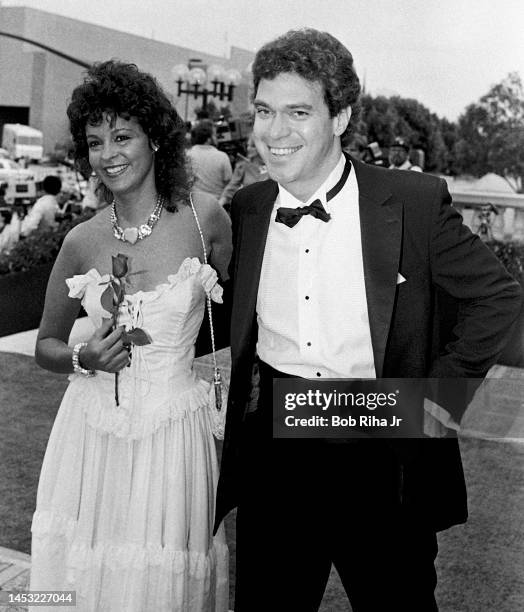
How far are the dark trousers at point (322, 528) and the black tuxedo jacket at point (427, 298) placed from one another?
0.23 ft

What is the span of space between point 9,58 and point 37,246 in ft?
49.9

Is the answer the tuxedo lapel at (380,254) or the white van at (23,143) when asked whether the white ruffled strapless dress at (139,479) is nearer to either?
the tuxedo lapel at (380,254)

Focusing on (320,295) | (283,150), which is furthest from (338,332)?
(283,150)

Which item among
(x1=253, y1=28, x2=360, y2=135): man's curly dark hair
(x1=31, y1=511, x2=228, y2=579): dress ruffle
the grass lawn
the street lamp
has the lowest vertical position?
the grass lawn

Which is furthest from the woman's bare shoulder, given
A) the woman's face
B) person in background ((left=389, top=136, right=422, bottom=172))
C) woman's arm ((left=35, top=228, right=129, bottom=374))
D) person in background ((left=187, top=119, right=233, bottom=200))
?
person in background ((left=389, top=136, right=422, bottom=172))

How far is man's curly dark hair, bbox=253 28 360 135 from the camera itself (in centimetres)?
161

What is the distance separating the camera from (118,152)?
2.08 metres

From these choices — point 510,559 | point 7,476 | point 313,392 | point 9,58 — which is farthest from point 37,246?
point 9,58

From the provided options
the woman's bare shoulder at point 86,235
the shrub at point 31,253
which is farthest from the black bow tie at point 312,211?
the shrub at point 31,253

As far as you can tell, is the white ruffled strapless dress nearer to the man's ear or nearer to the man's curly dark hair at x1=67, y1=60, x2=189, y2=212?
the man's curly dark hair at x1=67, y1=60, x2=189, y2=212

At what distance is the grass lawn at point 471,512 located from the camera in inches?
115

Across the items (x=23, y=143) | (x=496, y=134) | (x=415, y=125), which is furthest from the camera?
(x=23, y=143)

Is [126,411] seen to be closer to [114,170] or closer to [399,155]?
[114,170]

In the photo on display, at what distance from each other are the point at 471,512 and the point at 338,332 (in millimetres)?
2262
